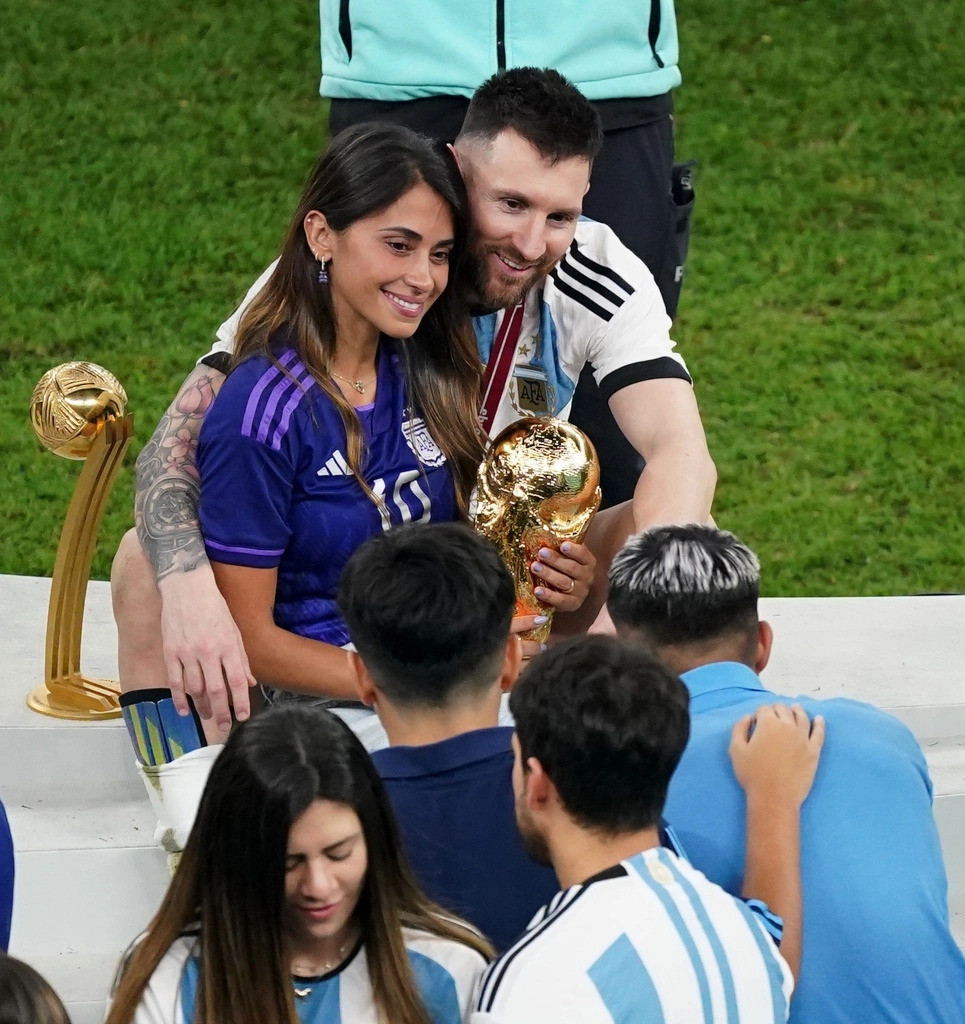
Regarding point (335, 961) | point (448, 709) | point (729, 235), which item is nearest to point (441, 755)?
point (448, 709)

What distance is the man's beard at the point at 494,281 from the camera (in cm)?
297

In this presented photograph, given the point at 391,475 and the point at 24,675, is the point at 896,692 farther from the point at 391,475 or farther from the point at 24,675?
the point at 24,675

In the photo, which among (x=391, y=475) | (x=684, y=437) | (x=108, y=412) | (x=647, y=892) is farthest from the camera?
(x=108, y=412)

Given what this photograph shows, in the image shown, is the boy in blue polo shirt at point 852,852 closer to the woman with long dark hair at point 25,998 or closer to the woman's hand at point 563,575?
the woman's hand at point 563,575

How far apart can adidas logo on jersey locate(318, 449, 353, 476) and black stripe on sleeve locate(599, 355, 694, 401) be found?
0.63 m

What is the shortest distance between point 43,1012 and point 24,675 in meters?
2.35

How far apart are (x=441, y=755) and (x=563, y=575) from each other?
3.11 feet

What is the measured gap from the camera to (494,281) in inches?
118

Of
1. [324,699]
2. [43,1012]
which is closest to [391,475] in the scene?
[324,699]

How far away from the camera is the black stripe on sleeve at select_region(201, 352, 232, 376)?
2.84m

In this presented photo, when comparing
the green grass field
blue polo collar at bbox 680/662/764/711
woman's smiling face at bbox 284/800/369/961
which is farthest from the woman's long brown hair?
the green grass field

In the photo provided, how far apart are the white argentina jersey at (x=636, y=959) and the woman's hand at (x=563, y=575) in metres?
1.15

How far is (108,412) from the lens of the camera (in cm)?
338

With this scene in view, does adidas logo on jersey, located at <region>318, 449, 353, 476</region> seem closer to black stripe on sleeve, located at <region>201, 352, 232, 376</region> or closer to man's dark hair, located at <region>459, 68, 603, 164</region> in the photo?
black stripe on sleeve, located at <region>201, 352, 232, 376</region>
